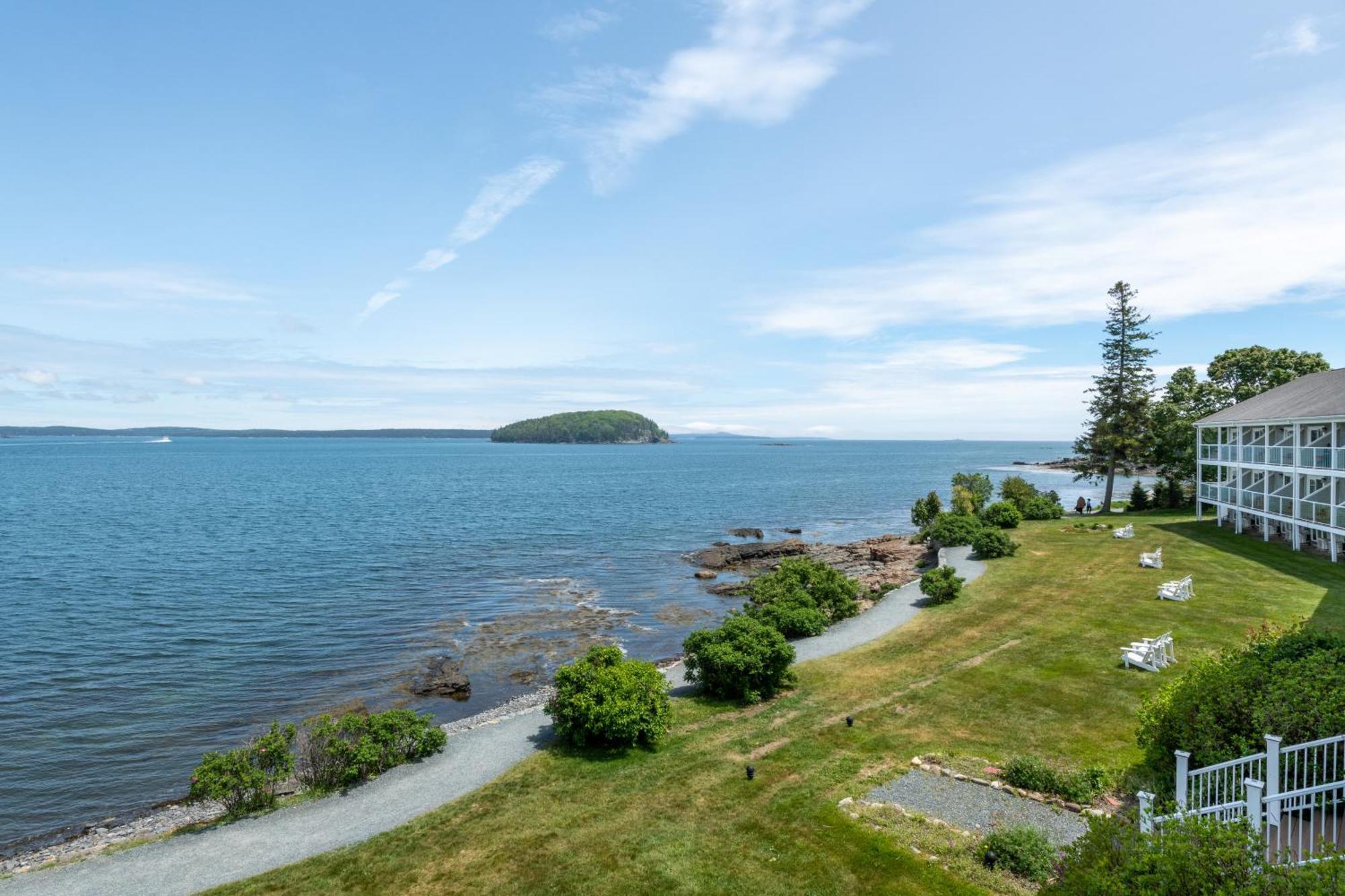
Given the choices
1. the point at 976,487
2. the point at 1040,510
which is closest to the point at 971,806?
the point at 1040,510

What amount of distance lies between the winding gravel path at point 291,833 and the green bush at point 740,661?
14.8 feet

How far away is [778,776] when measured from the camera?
1350 centimetres

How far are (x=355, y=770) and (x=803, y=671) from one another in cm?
1197

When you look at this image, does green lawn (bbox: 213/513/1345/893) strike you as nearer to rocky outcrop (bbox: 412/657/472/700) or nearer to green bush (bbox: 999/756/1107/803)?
green bush (bbox: 999/756/1107/803)

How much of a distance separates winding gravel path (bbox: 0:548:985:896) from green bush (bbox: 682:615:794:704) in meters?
4.52

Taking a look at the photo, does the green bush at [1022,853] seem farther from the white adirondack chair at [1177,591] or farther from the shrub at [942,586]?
the white adirondack chair at [1177,591]

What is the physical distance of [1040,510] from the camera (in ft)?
153

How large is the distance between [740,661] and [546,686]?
8.44 m

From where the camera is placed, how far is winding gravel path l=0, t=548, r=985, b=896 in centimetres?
1156

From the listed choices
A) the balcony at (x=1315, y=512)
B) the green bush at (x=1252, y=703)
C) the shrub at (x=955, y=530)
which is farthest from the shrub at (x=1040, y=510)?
the green bush at (x=1252, y=703)

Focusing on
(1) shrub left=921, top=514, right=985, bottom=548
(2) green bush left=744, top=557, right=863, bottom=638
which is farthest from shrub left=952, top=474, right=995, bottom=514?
(2) green bush left=744, top=557, right=863, bottom=638

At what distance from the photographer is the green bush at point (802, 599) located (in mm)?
23719

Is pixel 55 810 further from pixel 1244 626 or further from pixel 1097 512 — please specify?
pixel 1097 512

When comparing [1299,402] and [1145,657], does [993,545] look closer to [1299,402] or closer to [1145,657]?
[1299,402]
